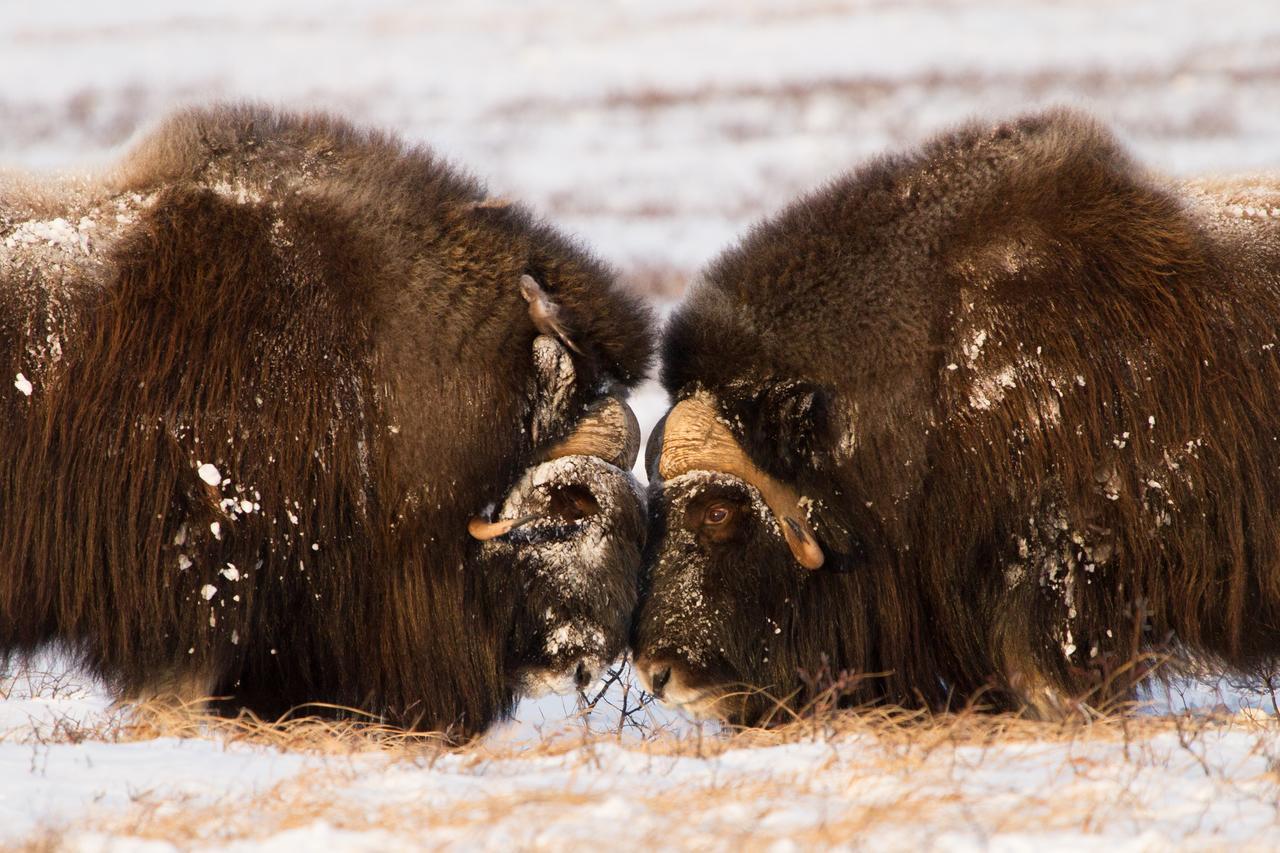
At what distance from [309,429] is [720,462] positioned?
1182 millimetres

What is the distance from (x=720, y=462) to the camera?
14.5ft

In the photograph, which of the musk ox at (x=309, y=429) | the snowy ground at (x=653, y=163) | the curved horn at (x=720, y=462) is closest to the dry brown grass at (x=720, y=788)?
the snowy ground at (x=653, y=163)

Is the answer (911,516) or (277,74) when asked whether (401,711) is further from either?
(277,74)

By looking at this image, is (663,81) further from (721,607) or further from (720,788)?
(720,788)

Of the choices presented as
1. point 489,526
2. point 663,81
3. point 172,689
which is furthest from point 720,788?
point 663,81

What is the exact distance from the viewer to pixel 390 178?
4.44 m

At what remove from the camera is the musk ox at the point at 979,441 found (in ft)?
13.6

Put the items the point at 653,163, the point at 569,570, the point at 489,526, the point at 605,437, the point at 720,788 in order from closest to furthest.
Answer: the point at 720,788 < the point at 489,526 < the point at 569,570 < the point at 605,437 < the point at 653,163

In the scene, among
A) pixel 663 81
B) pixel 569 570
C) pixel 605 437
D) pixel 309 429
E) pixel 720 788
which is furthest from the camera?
pixel 663 81

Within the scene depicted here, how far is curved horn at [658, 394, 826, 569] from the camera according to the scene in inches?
170

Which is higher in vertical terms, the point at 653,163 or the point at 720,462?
the point at 653,163

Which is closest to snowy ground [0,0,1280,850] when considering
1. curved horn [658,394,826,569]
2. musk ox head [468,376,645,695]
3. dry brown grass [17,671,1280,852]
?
dry brown grass [17,671,1280,852]

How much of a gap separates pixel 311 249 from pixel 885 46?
19.7 metres

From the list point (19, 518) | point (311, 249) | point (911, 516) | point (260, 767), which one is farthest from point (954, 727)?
point (19, 518)
